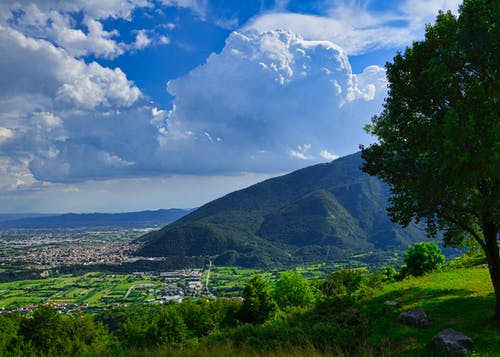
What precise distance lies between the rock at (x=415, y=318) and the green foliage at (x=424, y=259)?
17.8 meters

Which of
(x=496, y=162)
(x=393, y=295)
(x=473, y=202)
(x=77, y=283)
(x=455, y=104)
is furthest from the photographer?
(x=77, y=283)

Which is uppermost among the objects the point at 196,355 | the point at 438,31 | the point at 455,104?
the point at 438,31

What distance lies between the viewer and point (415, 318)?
16359mm

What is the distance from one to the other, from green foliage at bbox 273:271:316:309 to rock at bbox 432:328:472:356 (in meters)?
33.5

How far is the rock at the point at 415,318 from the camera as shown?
16.2 metres

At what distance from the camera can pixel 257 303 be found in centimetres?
3962

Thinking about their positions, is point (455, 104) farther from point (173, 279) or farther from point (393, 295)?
point (173, 279)

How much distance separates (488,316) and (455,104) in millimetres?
9963

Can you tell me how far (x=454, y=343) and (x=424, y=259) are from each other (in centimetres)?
2334

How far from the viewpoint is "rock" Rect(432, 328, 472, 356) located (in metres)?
12.1

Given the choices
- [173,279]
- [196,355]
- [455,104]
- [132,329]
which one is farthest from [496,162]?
[173,279]

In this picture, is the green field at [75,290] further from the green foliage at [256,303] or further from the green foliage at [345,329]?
the green foliage at [256,303]

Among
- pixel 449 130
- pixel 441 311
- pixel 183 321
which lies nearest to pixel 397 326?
pixel 441 311

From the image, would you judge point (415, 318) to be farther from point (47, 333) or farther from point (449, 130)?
point (47, 333)
